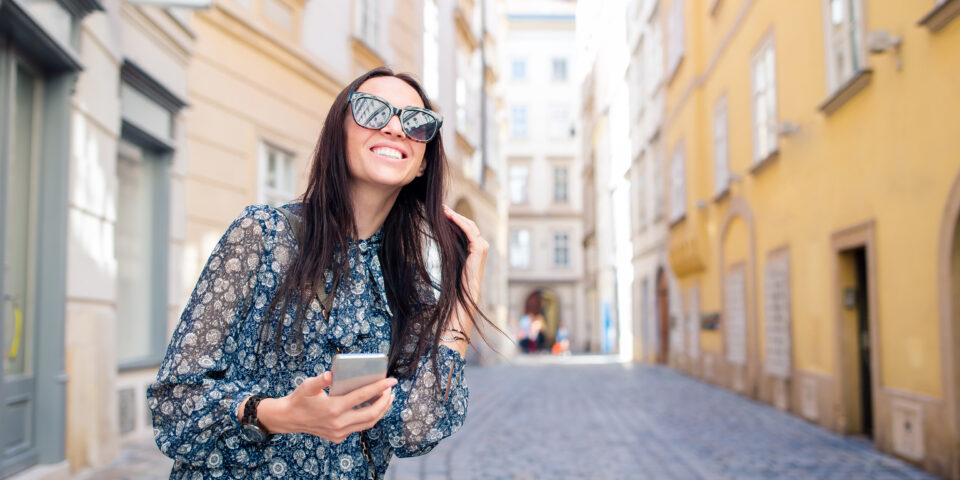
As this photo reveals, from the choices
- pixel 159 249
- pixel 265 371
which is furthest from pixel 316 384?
pixel 159 249

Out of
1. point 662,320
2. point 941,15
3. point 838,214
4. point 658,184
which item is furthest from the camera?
point 662,320

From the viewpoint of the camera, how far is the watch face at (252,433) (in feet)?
5.24

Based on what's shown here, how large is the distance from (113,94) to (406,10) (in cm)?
972

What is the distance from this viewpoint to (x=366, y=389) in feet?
4.78

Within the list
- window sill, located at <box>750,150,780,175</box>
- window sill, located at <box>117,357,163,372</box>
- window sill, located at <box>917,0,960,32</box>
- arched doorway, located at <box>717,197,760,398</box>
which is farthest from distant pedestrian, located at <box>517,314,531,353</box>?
window sill, located at <box>917,0,960,32</box>

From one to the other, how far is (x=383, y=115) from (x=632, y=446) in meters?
Answer: 7.41

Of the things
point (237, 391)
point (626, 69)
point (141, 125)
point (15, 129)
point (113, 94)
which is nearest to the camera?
point (237, 391)

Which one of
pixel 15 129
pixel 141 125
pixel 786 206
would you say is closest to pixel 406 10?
pixel 786 206

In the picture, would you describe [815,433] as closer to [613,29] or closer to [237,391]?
[237,391]

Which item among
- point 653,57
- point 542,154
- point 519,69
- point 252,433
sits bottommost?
point 252,433

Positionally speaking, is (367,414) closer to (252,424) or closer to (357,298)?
(252,424)

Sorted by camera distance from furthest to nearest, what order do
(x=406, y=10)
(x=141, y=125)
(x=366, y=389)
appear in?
(x=406, y=10) → (x=141, y=125) → (x=366, y=389)

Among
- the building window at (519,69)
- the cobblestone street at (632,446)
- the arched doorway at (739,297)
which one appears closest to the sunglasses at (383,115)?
the cobblestone street at (632,446)

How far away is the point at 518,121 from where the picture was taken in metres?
52.0
